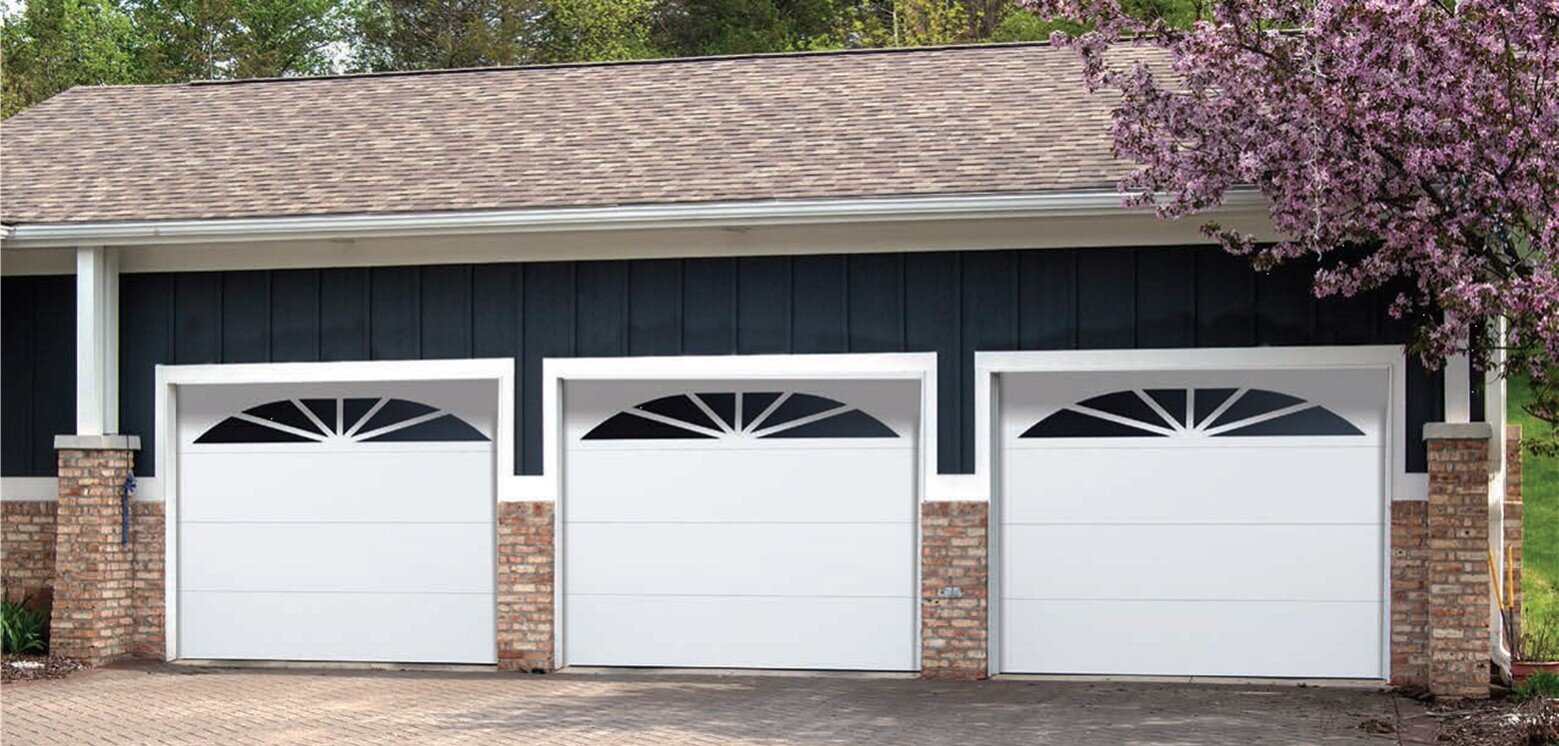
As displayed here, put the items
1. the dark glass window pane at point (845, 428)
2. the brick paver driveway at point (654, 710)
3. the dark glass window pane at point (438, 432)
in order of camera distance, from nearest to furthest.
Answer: the brick paver driveway at point (654, 710)
the dark glass window pane at point (845, 428)
the dark glass window pane at point (438, 432)

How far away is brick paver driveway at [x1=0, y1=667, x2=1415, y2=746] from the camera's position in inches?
452

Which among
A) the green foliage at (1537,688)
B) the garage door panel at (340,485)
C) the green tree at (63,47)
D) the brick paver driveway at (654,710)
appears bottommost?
the brick paver driveway at (654,710)

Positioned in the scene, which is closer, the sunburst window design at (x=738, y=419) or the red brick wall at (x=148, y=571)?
the sunburst window design at (x=738, y=419)

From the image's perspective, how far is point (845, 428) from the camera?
580 inches

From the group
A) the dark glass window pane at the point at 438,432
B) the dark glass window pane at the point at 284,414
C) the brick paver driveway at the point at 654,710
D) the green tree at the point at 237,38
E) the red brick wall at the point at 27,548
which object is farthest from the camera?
the green tree at the point at 237,38

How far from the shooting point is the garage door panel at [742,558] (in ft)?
47.8

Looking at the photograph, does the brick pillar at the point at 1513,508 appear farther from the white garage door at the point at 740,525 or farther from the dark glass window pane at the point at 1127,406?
the white garage door at the point at 740,525

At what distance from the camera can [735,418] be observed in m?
14.9

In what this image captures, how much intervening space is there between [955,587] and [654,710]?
260cm

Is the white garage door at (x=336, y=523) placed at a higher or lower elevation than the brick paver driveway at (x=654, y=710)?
higher

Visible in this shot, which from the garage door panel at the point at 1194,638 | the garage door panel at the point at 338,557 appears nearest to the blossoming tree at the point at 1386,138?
the garage door panel at the point at 1194,638

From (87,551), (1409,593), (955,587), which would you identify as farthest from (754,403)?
(87,551)

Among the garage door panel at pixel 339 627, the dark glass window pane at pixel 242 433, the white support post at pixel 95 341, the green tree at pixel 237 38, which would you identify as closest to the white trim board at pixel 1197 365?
the garage door panel at pixel 339 627

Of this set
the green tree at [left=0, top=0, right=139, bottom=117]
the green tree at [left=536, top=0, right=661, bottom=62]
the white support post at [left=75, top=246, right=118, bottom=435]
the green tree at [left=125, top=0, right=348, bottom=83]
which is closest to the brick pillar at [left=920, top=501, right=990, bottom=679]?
the white support post at [left=75, top=246, right=118, bottom=435]
